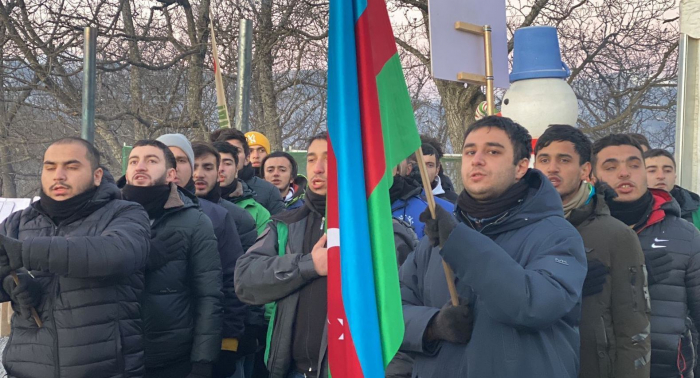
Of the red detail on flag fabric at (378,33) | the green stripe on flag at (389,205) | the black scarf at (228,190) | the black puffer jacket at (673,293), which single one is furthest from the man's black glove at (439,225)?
the black scarf at (228,190)

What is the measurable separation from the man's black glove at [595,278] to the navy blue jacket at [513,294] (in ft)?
2.45

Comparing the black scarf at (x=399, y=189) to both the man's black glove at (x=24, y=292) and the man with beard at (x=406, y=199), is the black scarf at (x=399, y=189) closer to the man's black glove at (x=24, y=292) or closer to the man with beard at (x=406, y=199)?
the man with beard at (x=406, y=199)

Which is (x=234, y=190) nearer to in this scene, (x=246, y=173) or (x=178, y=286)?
(x=246, y=173)

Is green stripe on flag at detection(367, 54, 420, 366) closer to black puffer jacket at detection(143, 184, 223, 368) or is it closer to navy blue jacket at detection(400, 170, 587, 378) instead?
navy blue jacket at detection(400, 170, 587, 378)

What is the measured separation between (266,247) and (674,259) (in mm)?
1971

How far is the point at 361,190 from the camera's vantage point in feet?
8.83

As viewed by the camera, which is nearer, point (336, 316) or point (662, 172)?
point (336, 316)

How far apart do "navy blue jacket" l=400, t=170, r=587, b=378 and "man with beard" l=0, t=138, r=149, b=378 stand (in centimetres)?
137

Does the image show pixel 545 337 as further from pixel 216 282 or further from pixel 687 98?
pixel 687 98

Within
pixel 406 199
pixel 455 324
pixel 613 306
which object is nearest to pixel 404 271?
pixel 455 324

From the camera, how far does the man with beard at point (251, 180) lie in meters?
6.63

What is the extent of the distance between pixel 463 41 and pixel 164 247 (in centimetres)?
210

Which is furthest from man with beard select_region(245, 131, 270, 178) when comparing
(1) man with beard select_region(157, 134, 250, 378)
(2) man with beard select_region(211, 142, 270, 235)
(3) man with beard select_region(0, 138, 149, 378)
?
(3) man with beard select_region(0, 138, 149, 378)

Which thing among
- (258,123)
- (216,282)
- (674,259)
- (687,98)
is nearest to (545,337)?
(674,259)
